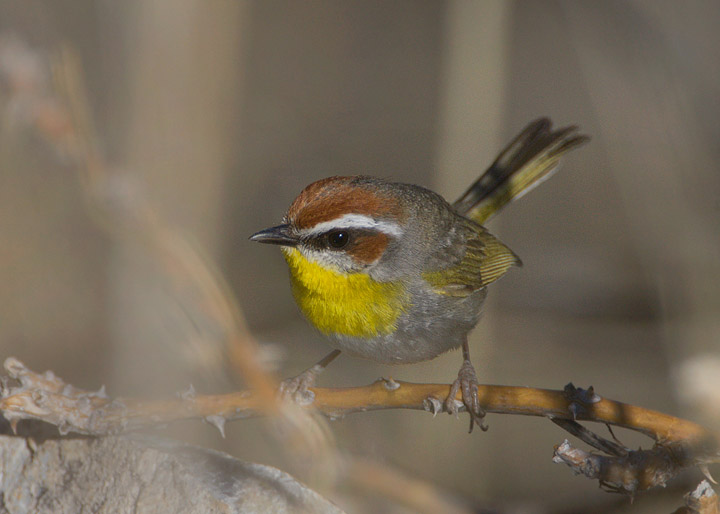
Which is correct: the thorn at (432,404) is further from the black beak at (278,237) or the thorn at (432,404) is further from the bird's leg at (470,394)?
the black beak at (278,237)

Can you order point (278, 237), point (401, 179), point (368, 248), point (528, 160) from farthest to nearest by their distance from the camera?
point (401, 179) → point (528, 160) → point (368, 248) → point (278, 237)

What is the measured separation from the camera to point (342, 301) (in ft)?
10.9

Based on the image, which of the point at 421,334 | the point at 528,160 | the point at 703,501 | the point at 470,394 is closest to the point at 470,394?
the point at 470,394

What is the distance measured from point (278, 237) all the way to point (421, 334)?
2.49ft

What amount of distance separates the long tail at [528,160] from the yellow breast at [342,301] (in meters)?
1.52

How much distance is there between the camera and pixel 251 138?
7.80 metres

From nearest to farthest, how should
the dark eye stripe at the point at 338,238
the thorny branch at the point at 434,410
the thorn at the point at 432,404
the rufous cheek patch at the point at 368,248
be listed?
the thorny branch at the point at 434,410 < the thorn at the point at 432,404 < the dark eye stripe at the point at 338,238 < the rufous cheek patch at the point at 368,248

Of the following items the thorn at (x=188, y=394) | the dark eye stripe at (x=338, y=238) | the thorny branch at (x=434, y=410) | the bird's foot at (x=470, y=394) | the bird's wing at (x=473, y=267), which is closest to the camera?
the thorny branch at (x=434, y=410)

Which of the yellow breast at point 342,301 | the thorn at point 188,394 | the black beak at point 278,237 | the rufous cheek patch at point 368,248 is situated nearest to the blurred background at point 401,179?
the thorn at point 188,394

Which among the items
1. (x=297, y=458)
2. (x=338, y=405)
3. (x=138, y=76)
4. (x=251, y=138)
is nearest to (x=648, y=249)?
(x=338, y=405)

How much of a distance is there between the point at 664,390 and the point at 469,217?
6.10ft

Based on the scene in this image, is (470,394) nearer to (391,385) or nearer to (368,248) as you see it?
(368,248)

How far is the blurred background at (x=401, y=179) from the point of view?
260cm

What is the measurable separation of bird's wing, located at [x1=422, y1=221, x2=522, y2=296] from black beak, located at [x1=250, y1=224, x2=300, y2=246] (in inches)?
28.1
